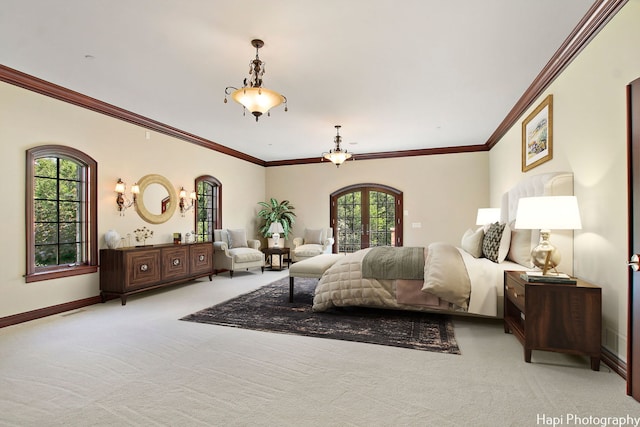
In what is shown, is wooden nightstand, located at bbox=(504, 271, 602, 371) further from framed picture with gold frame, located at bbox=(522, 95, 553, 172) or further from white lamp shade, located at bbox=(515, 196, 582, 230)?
framed picture with gold frame, located at bbox=(522, 95, 553, 172)

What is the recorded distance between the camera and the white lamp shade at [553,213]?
8.29 ft

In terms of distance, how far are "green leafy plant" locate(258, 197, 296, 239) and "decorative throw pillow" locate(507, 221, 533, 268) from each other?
5.49 meters

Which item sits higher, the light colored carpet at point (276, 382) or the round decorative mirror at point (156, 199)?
the round decorative mirror at point (156, 199)

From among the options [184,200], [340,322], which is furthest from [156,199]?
[340,322]

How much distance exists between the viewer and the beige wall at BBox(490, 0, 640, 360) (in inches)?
92.6

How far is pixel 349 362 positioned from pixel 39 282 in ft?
12.7

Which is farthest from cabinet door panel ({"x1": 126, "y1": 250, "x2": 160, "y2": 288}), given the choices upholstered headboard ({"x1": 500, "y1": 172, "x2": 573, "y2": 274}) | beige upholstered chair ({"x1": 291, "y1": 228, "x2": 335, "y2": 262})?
upholstered headboard ({"x1": 500, "y1": 172, "x2": 573, "y2": 274})

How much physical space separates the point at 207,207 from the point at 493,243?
550 cm

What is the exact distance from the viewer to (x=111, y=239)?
4621 millimetres

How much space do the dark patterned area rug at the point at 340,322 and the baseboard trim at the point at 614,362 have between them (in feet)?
3.50

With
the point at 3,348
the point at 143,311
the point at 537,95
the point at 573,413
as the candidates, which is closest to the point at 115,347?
the point at 3,348

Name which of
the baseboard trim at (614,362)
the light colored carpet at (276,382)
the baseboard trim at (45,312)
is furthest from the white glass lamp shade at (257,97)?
the baseboard trim at (45,312)

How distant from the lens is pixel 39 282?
3932 millimetres

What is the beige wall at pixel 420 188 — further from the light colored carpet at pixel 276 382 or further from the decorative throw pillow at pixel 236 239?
the light colored carpet at pixel 276 382
